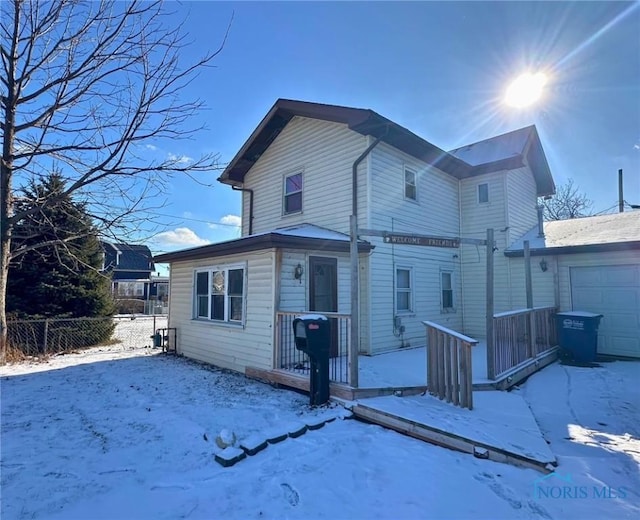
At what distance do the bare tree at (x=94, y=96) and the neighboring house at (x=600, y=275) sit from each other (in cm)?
965

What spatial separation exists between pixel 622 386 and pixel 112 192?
11.5 metres

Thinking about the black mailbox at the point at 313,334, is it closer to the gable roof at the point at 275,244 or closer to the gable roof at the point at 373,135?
the gable roof at the point at 275,244

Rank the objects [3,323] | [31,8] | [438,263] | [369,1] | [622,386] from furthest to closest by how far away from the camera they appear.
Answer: [438,263] → [3,323] → [369,1] → [31,8] → [622,386]

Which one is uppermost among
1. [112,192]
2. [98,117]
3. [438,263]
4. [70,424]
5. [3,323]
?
[98,117]

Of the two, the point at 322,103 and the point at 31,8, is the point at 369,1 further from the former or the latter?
the point at 31,8

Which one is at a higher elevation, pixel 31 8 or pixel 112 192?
pixel 31 8

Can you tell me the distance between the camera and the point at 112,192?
8648 millimetres

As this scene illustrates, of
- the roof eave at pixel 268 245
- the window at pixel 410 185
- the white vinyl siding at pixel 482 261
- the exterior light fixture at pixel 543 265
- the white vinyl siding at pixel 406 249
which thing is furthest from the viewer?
the white vinyl siding at pixel 482 261

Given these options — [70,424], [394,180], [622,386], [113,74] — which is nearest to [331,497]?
[70,424]

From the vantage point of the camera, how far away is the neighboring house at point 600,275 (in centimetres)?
902

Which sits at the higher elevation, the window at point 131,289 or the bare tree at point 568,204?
the bare tree at point 568,204

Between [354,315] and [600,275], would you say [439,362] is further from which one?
[600,275]

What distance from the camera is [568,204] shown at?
26.0 metres

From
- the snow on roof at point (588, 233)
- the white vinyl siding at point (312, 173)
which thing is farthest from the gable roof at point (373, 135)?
the snow on roof at point (588, 233)
